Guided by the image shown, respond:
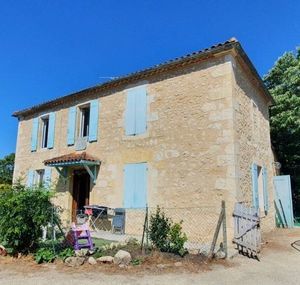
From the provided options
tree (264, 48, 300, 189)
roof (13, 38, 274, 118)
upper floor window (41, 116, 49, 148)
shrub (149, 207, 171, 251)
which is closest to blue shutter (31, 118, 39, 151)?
upper floor window (41, 116, 49, 148)

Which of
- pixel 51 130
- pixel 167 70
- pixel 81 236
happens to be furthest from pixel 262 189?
pixel 51 130

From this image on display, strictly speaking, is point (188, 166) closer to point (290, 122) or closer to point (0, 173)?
point (290, 122)

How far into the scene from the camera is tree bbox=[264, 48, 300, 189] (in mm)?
16047

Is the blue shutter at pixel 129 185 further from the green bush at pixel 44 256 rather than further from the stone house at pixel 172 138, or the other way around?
the green bush at pixel 44 256

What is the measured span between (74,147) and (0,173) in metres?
17.2

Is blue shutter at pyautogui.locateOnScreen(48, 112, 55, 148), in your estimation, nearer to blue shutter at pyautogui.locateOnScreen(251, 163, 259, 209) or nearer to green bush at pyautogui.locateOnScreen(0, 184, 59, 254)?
green bush at pyautogui.locateOnScreen(0, 184, 59, 254)

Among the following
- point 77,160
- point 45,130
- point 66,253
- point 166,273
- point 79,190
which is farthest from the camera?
point 45,130

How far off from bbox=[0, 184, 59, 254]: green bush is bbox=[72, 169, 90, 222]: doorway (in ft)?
16.7

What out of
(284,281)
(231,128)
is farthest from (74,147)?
(284,281)

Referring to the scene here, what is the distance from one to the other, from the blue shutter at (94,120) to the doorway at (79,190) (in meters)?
1.57

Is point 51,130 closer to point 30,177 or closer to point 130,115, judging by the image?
point 30,177

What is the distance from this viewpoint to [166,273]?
20.0 feet

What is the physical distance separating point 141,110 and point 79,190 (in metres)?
4.53

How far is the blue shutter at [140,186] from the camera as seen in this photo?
10.4 meters
